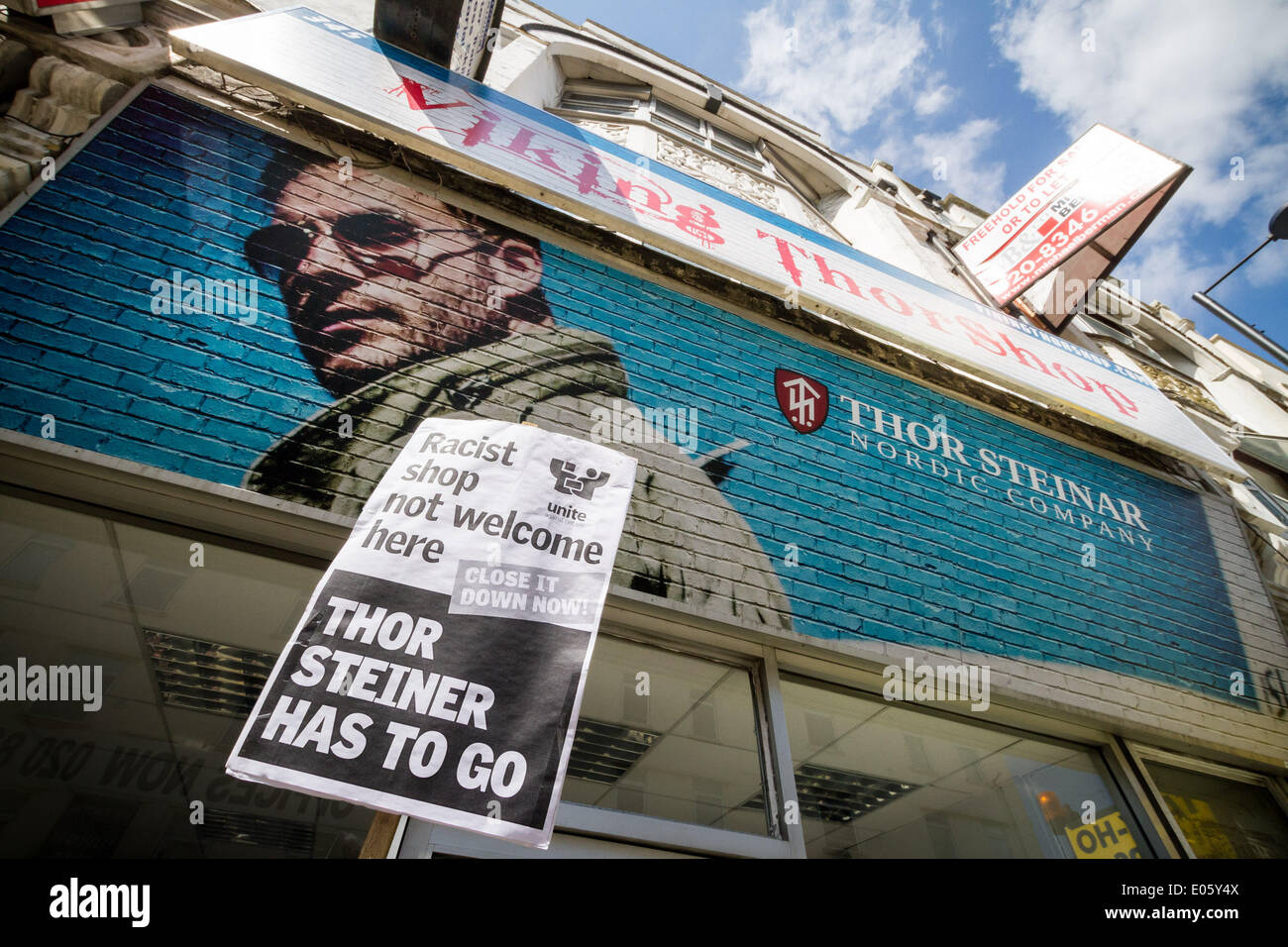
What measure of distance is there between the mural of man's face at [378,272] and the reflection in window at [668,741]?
6.75ft

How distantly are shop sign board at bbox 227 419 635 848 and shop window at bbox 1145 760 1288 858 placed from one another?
14.7 feet

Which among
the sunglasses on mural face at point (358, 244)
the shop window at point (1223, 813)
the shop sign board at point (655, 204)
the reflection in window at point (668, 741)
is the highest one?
the shop sign board at point (655, 204)

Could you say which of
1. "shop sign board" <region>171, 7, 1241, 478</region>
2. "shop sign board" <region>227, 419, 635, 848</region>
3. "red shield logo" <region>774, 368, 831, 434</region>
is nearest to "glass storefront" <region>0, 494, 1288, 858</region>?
"shop sign board" <region>227, 419, 635, 848</region>

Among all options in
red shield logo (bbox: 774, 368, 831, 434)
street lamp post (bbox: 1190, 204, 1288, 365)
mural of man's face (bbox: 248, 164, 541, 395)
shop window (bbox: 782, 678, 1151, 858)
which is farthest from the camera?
street lamp post (bbox: 1190, 204, 1288, 365)

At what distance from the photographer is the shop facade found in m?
2.79

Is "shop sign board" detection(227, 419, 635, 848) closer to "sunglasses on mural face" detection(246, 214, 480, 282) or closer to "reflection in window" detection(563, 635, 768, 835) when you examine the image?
"reflection in window" detection(563, 635, 768, 835)

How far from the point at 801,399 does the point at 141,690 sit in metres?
4.59

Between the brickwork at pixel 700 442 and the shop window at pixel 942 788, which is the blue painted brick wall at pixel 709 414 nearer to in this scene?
the brickwork at pixel 700 442

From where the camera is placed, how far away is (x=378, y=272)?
3.60 metres

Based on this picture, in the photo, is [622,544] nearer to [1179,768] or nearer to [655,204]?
[655,204]

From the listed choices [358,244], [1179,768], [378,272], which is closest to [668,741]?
[378,272]

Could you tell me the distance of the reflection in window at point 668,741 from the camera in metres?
2.84

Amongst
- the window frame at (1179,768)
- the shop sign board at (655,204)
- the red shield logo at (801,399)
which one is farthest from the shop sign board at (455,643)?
the window frame at (1179,768)

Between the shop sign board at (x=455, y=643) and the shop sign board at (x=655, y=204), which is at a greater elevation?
the shop sign board at (x=655, y=204)
